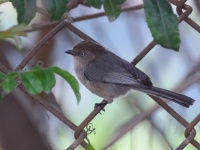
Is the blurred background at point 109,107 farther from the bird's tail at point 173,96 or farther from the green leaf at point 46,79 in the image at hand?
the green leaf at point 46,79

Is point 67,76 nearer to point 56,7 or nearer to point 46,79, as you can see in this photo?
point 46,79

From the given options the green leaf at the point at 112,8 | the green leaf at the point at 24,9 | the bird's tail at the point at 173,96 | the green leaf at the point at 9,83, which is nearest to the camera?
the green leaf at the point at 9,83

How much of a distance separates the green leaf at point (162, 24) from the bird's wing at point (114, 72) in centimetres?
83

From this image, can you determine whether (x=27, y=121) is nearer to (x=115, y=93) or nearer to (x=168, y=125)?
(x=115, y=93)

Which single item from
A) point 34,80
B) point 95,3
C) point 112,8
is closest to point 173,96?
point 112,8

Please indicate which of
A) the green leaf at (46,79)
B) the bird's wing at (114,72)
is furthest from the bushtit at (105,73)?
the green leaf at (46,79)

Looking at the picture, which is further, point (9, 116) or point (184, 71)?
point (184, 71)

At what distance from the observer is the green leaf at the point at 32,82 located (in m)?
1.57

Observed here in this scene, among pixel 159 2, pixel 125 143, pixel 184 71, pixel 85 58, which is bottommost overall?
pixel 125 143

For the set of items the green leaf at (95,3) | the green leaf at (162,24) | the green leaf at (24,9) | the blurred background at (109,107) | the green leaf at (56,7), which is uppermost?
the green leaf at (162,24)

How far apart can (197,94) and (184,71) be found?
379 mm

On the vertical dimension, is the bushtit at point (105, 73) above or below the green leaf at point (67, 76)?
below

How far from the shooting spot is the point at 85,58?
337 cm

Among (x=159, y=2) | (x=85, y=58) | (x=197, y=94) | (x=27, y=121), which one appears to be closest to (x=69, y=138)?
(x=27, y=121)
